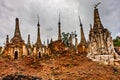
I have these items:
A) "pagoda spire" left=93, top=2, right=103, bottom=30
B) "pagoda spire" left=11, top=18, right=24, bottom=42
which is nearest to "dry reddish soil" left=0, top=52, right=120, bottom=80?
"pagoda spire" left=93, top=2, right=103, bottom=30

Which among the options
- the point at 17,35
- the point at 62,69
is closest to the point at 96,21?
the point at 62,69

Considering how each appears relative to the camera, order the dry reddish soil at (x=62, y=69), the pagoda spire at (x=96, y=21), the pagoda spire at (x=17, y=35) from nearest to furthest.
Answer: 1. the dry reddish soil at (x=62, y=69)
2. the pagoda spire at (x=96, y=21)
3. the pagoda spire at (x=17, y=35)

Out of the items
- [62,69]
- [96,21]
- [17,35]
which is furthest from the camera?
[17,35]

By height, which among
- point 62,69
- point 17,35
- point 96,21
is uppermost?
point 96,21

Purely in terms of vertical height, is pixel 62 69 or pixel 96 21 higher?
pixel 96 21

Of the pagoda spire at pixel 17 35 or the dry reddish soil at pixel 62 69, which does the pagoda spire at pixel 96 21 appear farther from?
the pagoda spire at pixel 17 35

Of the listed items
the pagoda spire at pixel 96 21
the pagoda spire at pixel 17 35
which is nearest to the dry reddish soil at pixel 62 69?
the pagoda spire at pixel 96 21

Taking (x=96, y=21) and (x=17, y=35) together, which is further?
(x=17, y=35)

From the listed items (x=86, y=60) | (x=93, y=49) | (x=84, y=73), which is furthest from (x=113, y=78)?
(x=93, y=49)

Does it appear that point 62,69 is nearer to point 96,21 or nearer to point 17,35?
point 96,21

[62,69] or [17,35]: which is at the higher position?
[17,35]

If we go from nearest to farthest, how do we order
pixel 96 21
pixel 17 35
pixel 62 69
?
pixel 62 69 < pixel 96 21 < pixel 17 35

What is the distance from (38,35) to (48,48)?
3.66 meters

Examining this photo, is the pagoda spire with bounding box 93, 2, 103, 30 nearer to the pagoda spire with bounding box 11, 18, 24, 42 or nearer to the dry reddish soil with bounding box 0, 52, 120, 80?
the dry reddish soil with bounding box 0, 52, 120, 80
